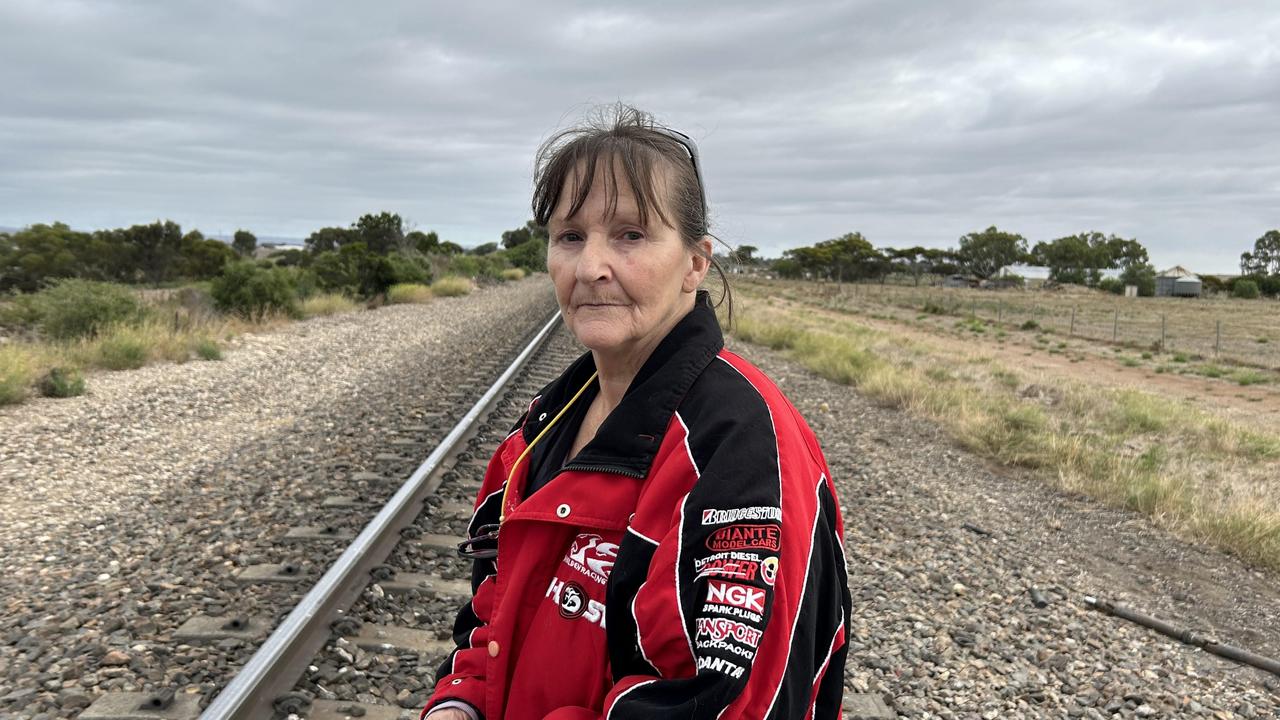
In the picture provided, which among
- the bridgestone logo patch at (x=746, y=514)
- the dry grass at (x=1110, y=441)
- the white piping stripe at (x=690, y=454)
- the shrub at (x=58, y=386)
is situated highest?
the white piping stripe at (x=690, y=454)

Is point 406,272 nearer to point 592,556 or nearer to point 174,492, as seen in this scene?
point 174,492

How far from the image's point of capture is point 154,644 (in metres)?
3.66

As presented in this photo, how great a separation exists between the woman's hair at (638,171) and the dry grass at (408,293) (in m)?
23.6

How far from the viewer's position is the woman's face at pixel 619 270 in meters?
1.70

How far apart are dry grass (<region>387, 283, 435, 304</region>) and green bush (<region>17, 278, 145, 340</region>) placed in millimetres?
10570

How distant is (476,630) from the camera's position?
6.22ft

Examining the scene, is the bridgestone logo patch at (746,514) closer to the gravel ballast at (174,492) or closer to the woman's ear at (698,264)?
the woman's ear at (698,264)

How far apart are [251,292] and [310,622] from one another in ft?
52.0

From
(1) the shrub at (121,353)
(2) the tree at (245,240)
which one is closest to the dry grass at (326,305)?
(1) the shrub at (121,353)

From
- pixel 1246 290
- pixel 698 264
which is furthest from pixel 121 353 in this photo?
pixel 1246 290

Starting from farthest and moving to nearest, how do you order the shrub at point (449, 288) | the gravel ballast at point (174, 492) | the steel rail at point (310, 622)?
the shrub at point (449, 288)
the gravel ballast at point (174, 492)
the steel rail at point (310, 622)

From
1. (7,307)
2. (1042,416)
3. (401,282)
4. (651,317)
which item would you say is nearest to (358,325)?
(7,307)

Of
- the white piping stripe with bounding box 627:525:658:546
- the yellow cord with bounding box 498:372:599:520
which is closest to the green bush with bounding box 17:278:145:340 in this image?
the yellow cord with bounding box 498:372:599:520

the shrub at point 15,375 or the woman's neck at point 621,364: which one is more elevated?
the woman's neck at point 621,364
